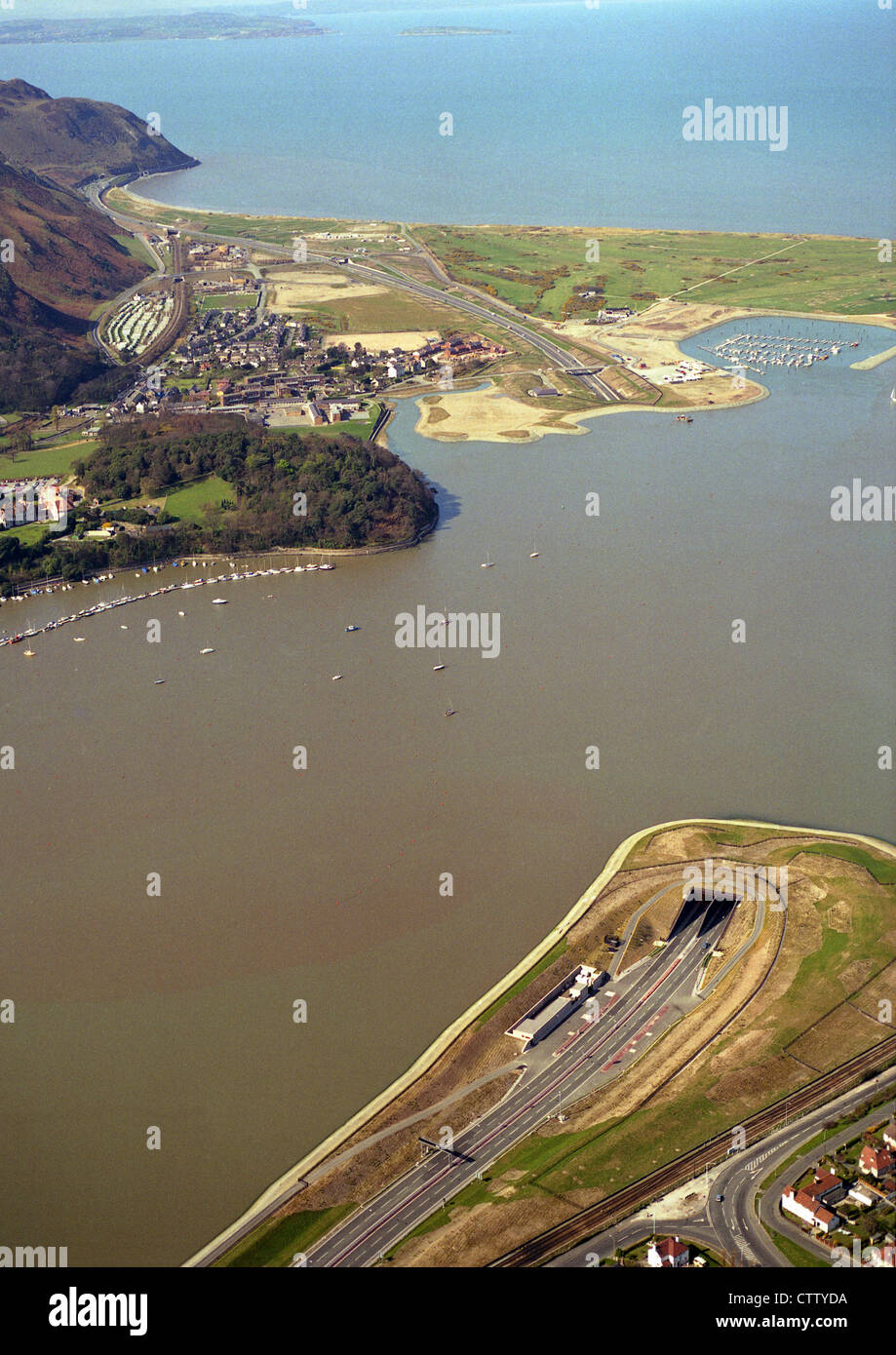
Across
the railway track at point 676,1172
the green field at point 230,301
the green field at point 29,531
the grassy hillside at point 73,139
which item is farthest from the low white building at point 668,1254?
the grassy hillside at point 73,139

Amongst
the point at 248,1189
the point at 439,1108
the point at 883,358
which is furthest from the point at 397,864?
the point at 883,358

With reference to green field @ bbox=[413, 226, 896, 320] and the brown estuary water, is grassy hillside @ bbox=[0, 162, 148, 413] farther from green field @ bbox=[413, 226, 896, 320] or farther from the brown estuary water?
the brown estuary water

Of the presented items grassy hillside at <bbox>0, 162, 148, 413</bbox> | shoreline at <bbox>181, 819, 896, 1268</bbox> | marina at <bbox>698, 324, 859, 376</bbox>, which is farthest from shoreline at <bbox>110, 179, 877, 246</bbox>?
shoreline at <bbox>181, 819, 896, 1268</bbox>

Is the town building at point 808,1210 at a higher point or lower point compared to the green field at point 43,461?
lower

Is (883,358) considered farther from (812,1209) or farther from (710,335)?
(812,1209)

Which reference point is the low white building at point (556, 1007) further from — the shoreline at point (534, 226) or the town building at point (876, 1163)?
the shoreline at point (534, 226)

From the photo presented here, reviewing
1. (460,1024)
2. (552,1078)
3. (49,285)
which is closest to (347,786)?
(460,1024)
